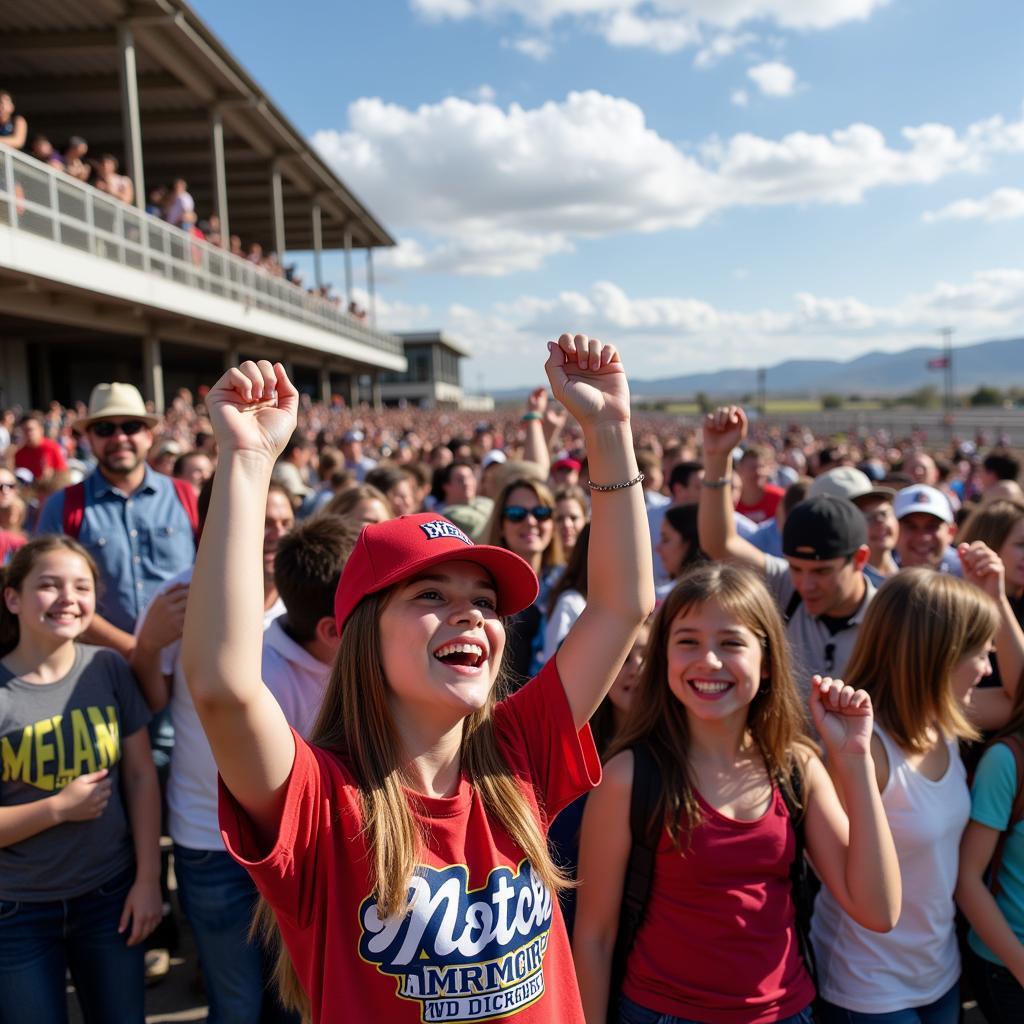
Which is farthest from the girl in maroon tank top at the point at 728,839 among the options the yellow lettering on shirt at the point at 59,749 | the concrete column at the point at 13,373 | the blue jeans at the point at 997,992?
the concrete column at the point at 13,373

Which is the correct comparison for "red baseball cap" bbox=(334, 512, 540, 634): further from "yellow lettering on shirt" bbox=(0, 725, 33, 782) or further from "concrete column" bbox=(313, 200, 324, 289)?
"concrete column" bbox=(313, 200, 324, 289)

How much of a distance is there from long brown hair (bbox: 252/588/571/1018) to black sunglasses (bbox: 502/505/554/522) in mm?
2605

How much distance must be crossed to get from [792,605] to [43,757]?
2.98 metres

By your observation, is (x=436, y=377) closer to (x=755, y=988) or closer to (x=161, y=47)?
(x=161, y=47)

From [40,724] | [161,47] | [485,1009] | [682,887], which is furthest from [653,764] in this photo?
[161,47]

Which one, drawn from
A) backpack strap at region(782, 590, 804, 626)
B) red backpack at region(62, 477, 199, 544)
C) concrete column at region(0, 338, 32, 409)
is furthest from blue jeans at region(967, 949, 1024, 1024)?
concrete column at region(0, 338, 32, 409)

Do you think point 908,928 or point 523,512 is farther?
point 523,512

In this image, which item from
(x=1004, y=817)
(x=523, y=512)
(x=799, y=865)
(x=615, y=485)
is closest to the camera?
(x=615, y=485)

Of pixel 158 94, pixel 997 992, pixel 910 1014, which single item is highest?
pixel 158 94

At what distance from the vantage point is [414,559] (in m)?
1.65

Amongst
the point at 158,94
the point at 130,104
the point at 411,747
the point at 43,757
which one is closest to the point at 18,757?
the point at 43,757

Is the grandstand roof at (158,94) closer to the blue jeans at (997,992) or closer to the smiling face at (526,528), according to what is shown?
the smiling face at (526,528)

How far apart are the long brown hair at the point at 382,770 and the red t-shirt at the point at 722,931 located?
58 cm

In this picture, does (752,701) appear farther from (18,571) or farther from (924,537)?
(924,537)
